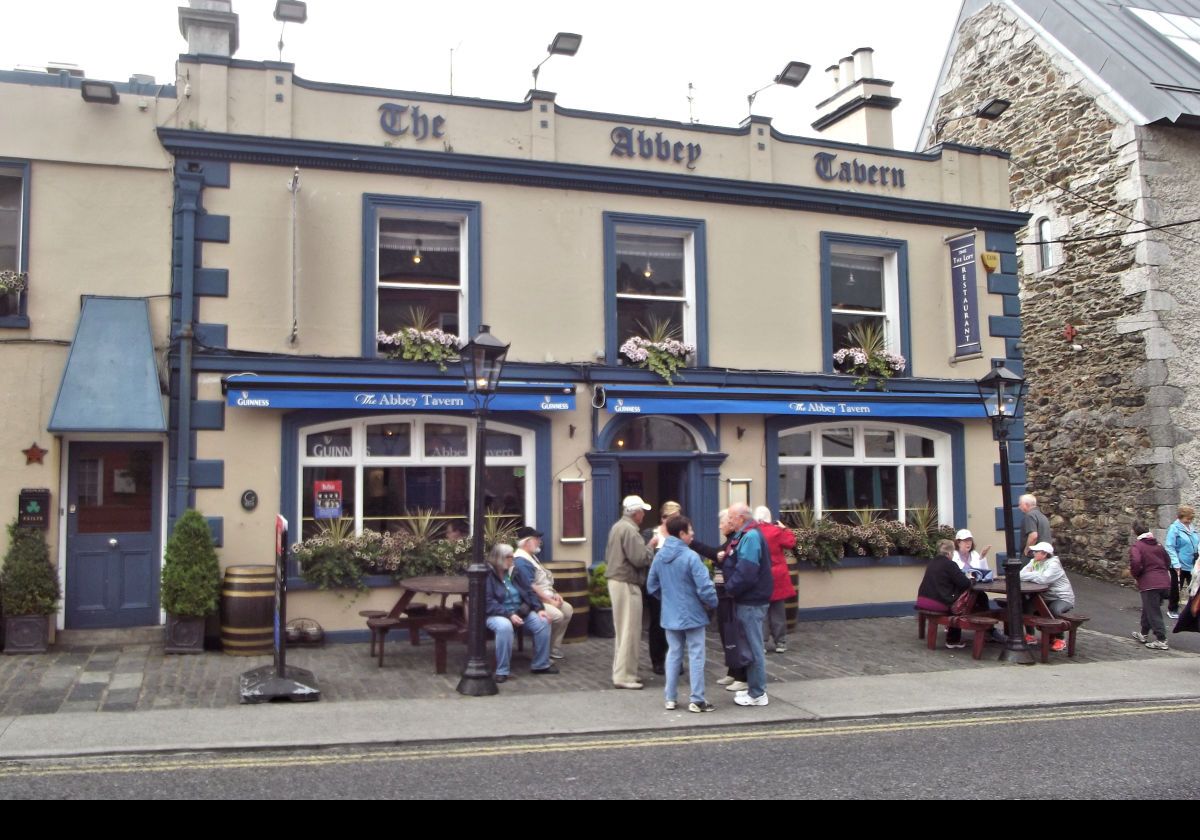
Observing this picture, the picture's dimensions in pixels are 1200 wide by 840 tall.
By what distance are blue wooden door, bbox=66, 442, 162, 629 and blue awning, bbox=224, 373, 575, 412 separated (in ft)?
4.61

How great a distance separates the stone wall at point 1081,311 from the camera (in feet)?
56.3

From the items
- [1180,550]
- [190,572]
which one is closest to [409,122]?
[190,572]

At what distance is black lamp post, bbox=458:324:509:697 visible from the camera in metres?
9.25

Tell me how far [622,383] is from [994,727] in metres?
6.27

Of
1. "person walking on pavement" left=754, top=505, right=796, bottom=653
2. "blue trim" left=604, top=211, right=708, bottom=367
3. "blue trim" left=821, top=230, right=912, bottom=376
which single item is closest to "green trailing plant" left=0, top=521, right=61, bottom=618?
"blue trim" left=604, top=211, right=708, bottom=367

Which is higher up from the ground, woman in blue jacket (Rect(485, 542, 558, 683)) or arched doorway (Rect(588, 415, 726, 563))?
arched doorway (Rect(588, 415, 726, 563))

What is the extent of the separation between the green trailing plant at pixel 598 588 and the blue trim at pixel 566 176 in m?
4.77

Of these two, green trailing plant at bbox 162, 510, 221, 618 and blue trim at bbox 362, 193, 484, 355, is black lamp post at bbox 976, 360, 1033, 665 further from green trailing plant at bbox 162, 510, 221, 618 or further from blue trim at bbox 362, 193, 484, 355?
green trailing plant at bbox 162, 510, 221, 618

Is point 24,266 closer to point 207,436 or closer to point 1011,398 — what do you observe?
point 207,436

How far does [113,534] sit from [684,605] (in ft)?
21.7

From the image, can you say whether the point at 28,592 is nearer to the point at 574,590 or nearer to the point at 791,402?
the point at 574,590

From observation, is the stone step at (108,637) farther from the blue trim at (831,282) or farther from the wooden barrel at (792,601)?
the blue trim at (831,282)

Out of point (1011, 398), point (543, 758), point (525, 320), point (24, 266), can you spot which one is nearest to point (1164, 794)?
point (543, 758)

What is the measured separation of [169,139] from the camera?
1162 centimetres
